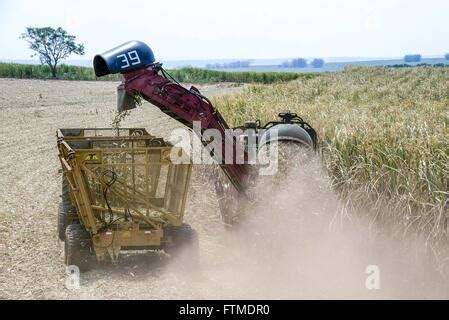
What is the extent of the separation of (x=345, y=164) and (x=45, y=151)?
8.39 metres

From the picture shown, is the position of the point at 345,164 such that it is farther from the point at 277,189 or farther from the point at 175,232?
the point at 175,232

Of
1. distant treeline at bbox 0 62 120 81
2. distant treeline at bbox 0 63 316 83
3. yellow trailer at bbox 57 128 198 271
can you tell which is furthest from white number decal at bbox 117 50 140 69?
distant treeline at bbox 0 63 316 83

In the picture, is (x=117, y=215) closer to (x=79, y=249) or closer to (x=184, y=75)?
(x=79, y=249)

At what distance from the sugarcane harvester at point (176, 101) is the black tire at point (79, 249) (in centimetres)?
139

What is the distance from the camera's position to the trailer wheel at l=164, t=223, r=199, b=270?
624cm

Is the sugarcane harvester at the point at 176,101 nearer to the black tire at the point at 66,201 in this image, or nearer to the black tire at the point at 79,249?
the black tire at the point at 79,249

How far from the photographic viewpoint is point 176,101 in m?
6.24

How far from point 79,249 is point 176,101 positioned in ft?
6.04

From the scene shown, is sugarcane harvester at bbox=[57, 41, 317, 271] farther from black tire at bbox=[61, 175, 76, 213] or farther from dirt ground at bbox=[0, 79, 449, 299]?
dirt ground at bbox=[0, 79, 449, 299]

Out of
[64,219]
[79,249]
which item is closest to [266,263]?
[79,249]

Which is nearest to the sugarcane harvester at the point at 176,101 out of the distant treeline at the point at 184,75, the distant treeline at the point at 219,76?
the distant treeline at the point at 184,75

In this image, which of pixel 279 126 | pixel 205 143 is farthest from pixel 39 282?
pixel 279 126

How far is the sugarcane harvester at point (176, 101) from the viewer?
596cm
